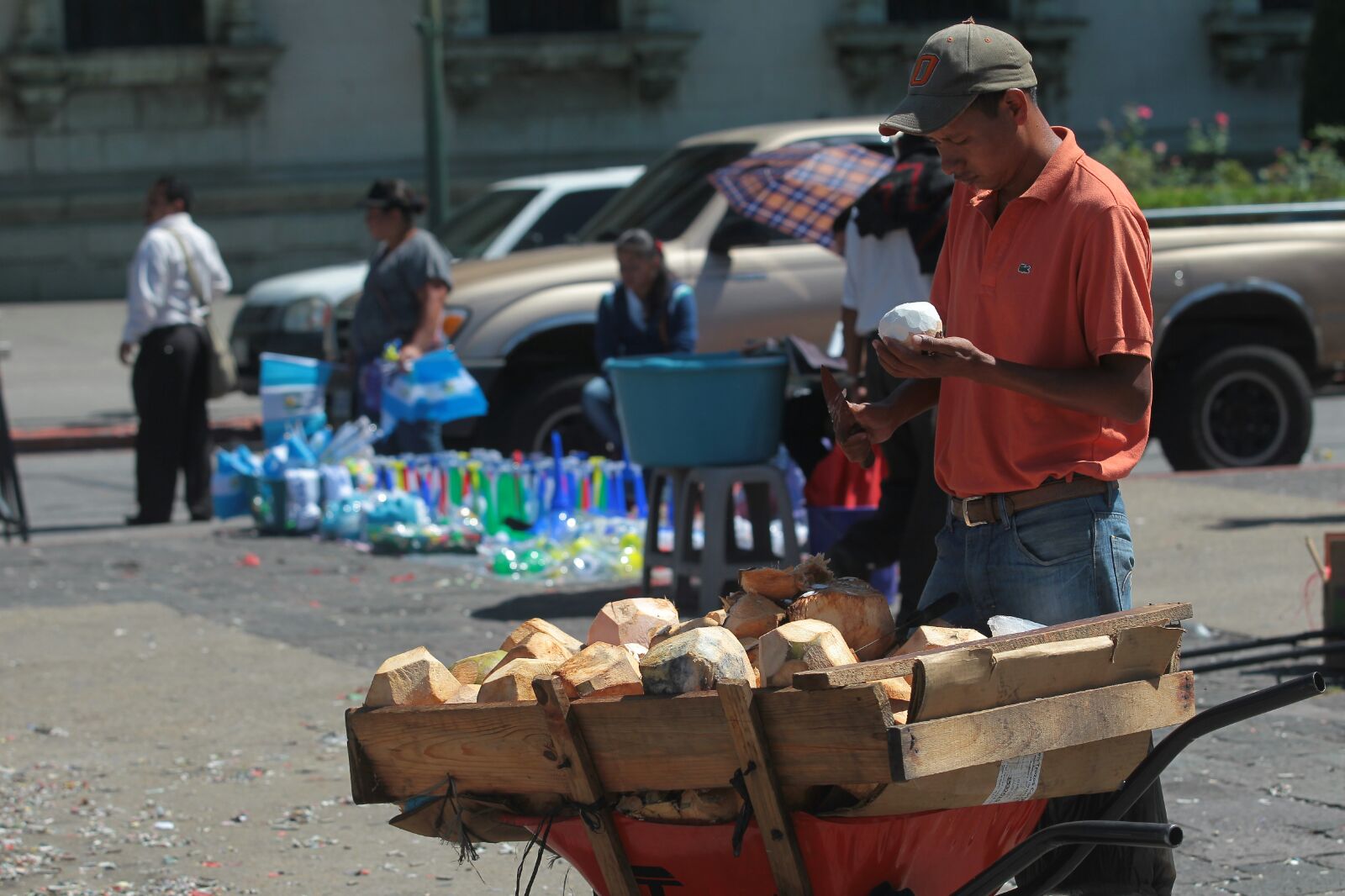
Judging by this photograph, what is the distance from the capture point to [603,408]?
953 centimetres

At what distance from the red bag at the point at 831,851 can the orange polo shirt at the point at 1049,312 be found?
663mm

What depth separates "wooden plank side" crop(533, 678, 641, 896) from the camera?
2.93m

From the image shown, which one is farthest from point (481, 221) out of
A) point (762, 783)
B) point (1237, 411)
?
point (762, 783)

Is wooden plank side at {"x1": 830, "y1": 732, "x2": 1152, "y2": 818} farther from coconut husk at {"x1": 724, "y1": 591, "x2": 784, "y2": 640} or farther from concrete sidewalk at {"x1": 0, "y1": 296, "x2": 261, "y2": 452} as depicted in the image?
concrete sidewalk at {"x1": 0, "y1": 296, "x2": 261, "y2": 452}

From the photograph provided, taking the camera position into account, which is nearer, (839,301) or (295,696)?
(295,696)

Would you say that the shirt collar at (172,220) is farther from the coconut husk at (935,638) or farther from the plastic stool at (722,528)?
the coconut husk at (935,638)

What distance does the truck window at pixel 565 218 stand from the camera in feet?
41.1

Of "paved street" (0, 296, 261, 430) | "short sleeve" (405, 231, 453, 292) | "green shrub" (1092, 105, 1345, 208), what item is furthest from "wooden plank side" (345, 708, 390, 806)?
"paved street" (0, 296, 261, 430)

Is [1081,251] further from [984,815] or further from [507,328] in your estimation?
[507,328]

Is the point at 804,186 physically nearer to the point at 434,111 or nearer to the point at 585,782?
the point at 585,782

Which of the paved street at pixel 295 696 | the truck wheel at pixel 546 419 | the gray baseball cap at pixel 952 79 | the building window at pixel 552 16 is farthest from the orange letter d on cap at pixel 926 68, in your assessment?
the building window at pixel 552 16

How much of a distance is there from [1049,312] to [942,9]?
23.6 m

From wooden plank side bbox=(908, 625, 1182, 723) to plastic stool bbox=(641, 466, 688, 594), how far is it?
4692mm

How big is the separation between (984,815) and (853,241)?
4.45 m
